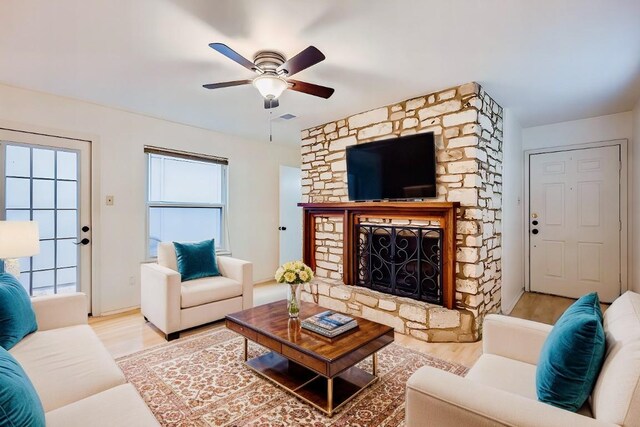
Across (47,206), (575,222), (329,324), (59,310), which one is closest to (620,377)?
(329,324)

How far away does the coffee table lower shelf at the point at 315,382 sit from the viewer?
1.93 meters

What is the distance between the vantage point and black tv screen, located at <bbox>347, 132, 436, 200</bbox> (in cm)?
315

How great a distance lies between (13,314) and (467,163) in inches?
135

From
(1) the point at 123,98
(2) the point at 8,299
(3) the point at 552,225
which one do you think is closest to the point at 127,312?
(2) the point at 8,299

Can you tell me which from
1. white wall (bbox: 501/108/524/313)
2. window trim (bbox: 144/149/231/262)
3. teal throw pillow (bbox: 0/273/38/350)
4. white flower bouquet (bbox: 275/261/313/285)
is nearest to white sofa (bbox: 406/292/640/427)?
white flower bouquet (bbox: 275/261/313/285)

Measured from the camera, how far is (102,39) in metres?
2.18

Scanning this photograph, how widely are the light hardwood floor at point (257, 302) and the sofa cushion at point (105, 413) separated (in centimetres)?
161

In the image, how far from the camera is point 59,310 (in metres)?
2.13

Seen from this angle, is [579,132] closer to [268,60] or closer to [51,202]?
[268,60]

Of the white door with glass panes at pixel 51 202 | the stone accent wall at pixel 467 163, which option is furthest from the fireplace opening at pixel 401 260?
the white door with glass panes at pixel 51 202

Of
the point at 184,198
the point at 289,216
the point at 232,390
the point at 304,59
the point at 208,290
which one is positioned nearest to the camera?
the point at 304,59

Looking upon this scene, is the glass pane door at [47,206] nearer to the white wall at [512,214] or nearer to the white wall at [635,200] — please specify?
the white wall at [512,214]

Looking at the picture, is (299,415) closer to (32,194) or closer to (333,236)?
(333,236)

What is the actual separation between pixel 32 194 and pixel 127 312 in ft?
5.21
